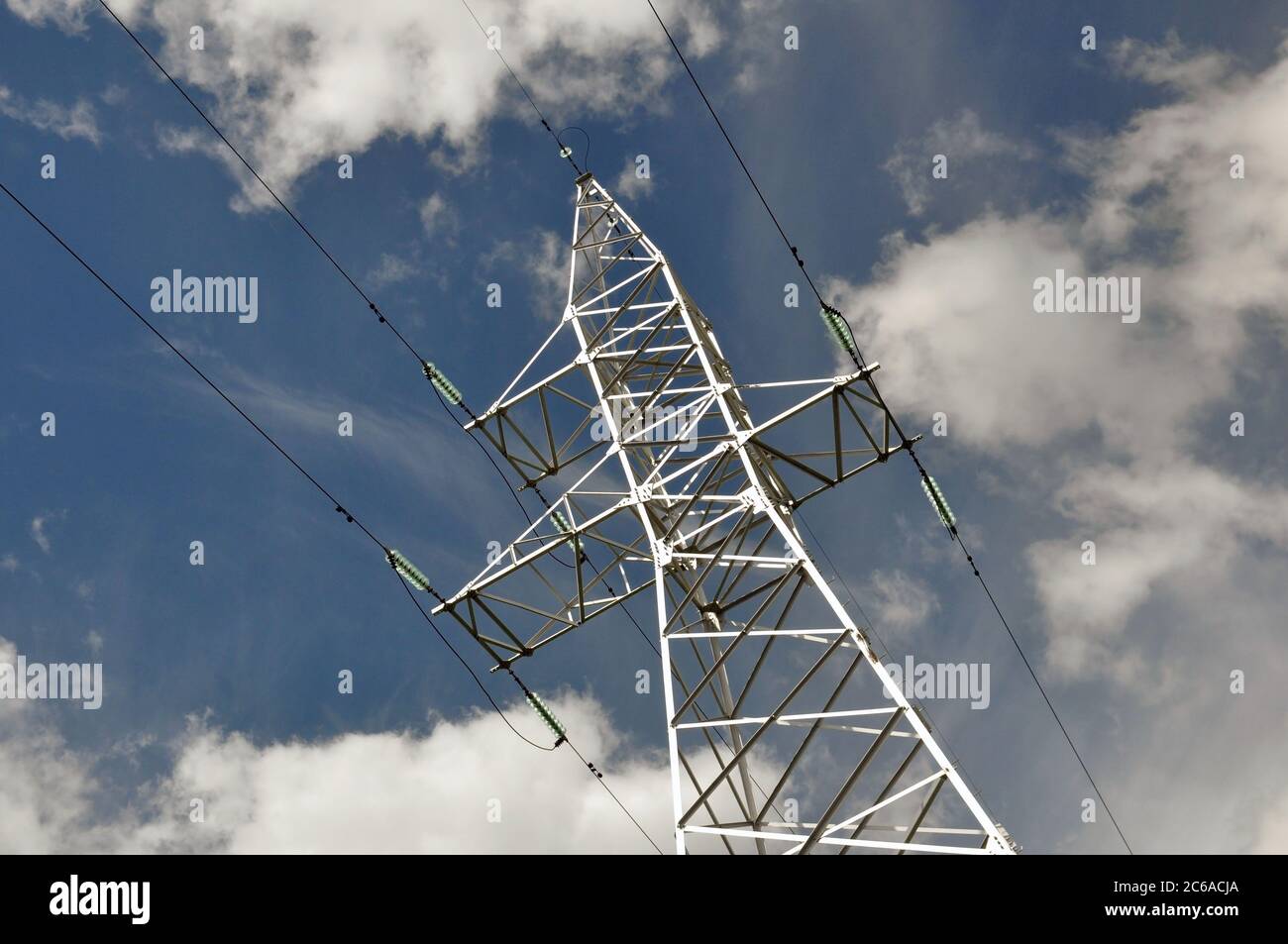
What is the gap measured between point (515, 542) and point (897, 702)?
7.70 meters

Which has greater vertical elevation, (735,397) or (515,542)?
(735,397)

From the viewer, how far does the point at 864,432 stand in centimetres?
1628

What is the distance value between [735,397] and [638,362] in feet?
7.65

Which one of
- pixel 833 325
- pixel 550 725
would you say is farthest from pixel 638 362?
pixel 550 725

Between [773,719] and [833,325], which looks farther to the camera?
[833,325]
